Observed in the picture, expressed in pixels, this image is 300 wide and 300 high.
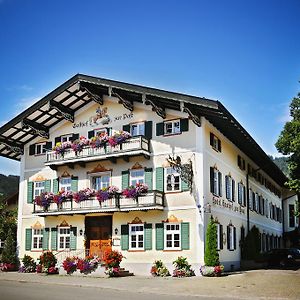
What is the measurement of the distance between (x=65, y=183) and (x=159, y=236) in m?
7.90

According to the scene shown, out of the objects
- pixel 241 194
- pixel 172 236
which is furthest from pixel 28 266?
pixel 241 194

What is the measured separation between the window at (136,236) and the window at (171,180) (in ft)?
9.05

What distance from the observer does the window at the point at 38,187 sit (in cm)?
3179

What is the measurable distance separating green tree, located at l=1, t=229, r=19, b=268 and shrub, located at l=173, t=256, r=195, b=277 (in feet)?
38.9

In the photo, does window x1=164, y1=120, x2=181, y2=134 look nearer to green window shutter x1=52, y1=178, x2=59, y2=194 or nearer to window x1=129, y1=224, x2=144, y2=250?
window x1=129, y1=224, x2=144, y2=250

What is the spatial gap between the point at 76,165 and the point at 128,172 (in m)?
3.97

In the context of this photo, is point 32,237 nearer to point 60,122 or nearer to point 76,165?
point 76,165

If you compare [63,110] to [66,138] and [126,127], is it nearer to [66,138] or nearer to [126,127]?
[66,138]

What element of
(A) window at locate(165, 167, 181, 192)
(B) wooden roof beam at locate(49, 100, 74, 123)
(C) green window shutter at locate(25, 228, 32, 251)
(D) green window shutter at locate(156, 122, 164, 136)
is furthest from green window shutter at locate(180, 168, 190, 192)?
(C) green window shutter at locate(25, 228, 32, 251)

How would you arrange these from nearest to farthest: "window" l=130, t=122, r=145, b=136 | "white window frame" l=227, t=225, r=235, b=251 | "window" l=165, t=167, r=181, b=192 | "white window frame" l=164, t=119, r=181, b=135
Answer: "window" l=165, t=167, r=181, b=192
"white window frame" l=164, t=119, r=181, b=135
"window" l=130, t=122, r=145, b=136
"white window frame" l=227, t=225, r=235, b=251

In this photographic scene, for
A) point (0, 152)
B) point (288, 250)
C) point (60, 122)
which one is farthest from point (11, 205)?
point (288, 250)

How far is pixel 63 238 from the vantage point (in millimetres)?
30016

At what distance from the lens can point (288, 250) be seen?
30984 mm

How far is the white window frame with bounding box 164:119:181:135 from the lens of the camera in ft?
88.8
